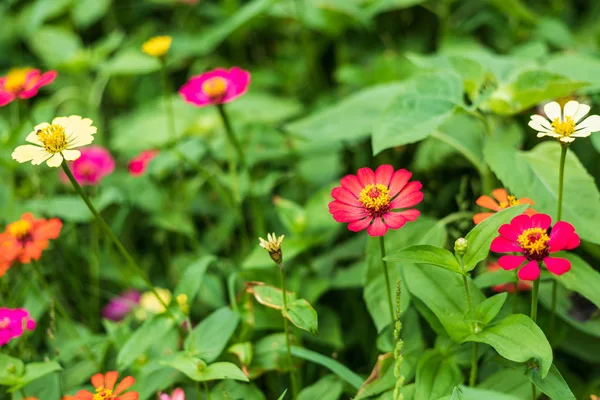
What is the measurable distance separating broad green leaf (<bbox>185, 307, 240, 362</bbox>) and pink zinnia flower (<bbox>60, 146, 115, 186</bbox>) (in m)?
0.61

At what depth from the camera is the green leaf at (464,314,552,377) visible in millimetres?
691

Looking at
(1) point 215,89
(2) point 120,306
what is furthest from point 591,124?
(2) point 120,306

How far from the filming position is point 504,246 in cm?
72

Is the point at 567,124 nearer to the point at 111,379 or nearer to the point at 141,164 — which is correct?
the point at 111,379

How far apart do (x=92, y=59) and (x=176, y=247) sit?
56 centimetres

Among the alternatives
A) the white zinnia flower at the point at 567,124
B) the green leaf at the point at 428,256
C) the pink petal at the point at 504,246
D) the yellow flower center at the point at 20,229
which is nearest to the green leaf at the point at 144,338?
the yellow flower center at the point at 20,229

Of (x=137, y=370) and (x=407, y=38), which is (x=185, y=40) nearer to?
(x=407, y=38)

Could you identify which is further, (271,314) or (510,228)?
(271,314)

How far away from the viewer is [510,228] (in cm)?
73

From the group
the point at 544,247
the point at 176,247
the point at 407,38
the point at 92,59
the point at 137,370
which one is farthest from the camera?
the point at 407,38

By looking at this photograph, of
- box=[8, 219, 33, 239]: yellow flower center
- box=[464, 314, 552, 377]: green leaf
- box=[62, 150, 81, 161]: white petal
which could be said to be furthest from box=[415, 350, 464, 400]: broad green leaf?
box=[8, 219, 33, 239]: yellow flower center

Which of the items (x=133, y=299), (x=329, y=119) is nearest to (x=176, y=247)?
(x=133, y=299)

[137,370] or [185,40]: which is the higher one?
[185,40]

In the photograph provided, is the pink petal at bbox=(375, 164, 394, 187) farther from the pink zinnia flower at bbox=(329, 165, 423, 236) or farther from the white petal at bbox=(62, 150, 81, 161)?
the white petal at bbox=(62, 150, 81, 161)
